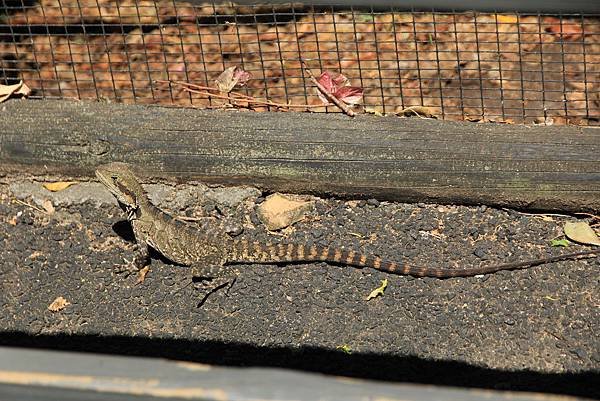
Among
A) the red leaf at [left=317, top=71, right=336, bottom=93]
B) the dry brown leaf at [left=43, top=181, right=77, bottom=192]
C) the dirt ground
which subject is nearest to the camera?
the dirt ground

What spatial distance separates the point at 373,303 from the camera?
201 inches

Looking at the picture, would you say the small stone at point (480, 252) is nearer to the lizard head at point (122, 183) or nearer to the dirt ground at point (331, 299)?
the dirt ground at point (331, 299)

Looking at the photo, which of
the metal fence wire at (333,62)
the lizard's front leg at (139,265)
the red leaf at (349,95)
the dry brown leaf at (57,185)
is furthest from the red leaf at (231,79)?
the lizard's front leg at (139,265)

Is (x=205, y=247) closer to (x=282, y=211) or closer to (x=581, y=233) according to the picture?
(x=282, y=211)

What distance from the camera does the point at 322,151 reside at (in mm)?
5551

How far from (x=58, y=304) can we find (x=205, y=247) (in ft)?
3.22

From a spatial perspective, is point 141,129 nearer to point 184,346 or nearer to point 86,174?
point 86,174

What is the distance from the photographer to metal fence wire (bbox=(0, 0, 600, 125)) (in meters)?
6.08

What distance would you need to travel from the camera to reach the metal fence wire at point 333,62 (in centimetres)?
608

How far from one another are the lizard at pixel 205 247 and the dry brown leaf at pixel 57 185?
0.63m

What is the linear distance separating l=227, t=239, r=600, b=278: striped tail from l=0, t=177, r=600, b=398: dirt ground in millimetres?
50

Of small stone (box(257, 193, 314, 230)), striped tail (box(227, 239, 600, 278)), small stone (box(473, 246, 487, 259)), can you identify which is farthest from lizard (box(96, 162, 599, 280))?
small stone (box(257, 193, 314, 230))

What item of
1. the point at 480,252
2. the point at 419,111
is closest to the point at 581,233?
the point at 480,252

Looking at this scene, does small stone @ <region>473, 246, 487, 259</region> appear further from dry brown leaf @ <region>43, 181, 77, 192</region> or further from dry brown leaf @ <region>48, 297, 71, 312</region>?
dry brown leaf @ <region>43, 181, 77, 192</region>
